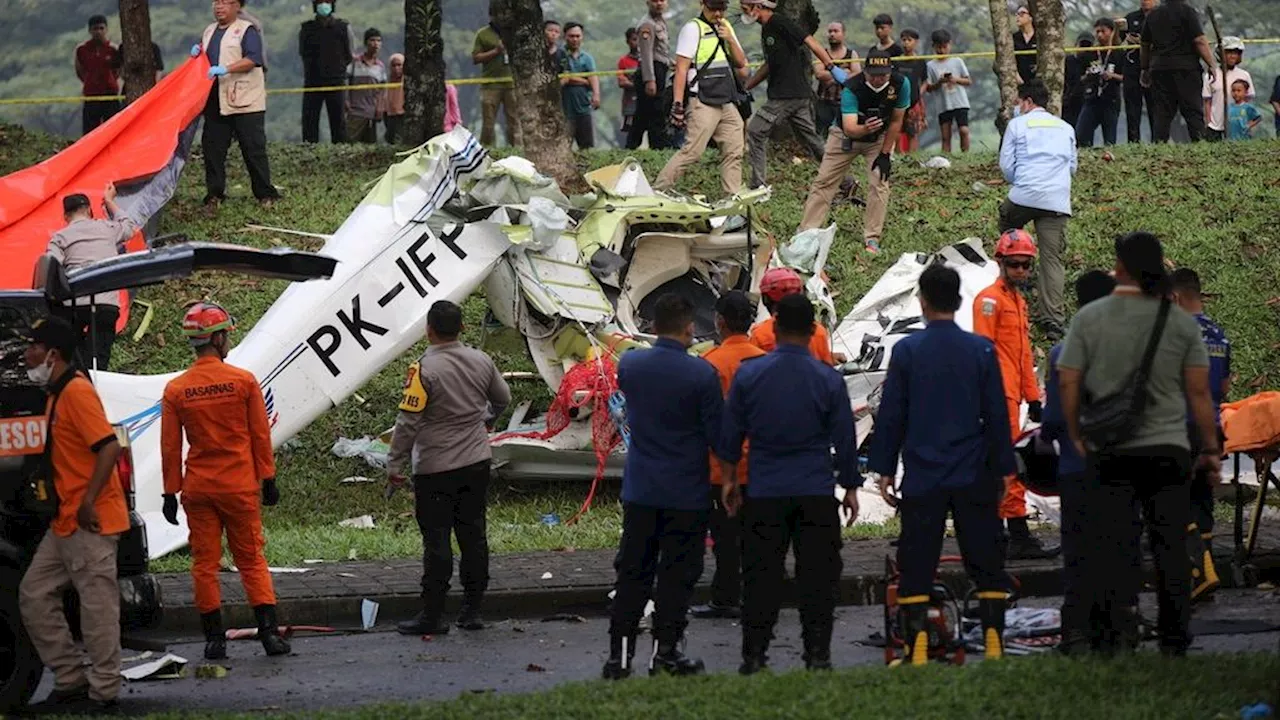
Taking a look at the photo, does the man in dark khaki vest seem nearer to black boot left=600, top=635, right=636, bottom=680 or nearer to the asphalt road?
the asphalt road

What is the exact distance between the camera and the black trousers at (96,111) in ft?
85.2

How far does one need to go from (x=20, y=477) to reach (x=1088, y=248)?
480 inches

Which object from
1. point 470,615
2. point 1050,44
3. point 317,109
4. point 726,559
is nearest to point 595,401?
point 726,559

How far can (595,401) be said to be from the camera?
14820mm

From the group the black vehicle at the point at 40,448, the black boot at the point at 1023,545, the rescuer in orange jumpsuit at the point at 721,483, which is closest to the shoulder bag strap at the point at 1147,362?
the rescuer in orange jumpsuit at the point at 721,483

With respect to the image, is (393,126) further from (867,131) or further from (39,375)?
(39,375)

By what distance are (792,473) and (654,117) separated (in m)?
17.0

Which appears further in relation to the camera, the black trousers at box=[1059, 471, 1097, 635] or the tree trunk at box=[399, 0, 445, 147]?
the tree trunk at box=[399, 0, 445, 147]

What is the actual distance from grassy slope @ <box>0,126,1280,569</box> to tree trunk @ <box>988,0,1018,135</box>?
691 mm

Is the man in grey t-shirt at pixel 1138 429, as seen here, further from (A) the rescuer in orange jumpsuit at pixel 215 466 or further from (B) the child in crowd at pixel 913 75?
(B) the child in crowd at pixel 913 75

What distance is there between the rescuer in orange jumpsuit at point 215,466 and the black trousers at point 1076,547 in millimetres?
3982

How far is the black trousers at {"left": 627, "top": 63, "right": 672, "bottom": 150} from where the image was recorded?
2598cm

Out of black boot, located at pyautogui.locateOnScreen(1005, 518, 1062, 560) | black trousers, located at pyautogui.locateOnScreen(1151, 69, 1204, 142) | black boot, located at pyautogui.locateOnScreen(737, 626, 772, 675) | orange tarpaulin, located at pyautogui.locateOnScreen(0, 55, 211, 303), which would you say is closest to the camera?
black boot, located at pyautogui.locateOnScreen(737, 626, 772, 675)

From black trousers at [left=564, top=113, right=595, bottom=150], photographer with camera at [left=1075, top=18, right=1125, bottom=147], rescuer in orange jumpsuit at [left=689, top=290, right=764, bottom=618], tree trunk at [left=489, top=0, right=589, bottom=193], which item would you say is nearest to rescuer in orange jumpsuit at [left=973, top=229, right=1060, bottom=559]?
rescuer in orange jumpsuit at [left=689, top=290, right=764, bottom=618]
